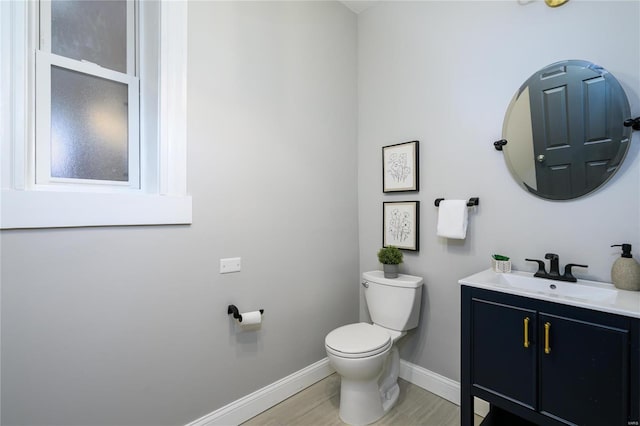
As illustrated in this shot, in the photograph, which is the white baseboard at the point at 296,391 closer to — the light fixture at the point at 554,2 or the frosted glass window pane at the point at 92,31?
the frosted glass window pane at the point at 92,31

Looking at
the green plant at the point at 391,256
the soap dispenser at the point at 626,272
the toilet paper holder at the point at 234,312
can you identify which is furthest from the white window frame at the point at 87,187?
the soap dispenser at the point at 626,272

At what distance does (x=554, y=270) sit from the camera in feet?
4.83

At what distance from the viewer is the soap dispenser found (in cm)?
127

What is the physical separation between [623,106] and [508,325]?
3.72 ft

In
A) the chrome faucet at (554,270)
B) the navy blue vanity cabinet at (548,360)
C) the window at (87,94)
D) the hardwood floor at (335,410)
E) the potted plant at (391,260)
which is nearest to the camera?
the navy blue vanity cabinet at (548,360)

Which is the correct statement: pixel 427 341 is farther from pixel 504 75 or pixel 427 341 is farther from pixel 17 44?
pixel 17 44

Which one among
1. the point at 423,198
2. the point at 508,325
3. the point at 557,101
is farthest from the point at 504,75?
the point at 508,325

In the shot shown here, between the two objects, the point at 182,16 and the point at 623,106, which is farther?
the point at 182,16

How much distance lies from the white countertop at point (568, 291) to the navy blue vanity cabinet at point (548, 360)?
29 millimetres

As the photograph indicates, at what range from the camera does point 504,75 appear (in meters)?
1.71

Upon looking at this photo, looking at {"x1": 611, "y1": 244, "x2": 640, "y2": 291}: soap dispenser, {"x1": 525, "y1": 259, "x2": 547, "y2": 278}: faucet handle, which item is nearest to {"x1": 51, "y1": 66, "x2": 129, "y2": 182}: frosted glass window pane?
{"x1": 525, "y1": 259, "x2": 547, "y2": 278}: faucet handle

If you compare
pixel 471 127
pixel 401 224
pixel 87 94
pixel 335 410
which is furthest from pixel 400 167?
pixel 87 94

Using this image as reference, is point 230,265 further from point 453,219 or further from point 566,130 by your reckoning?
point 566,130

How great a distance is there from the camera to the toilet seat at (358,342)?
163 cm
